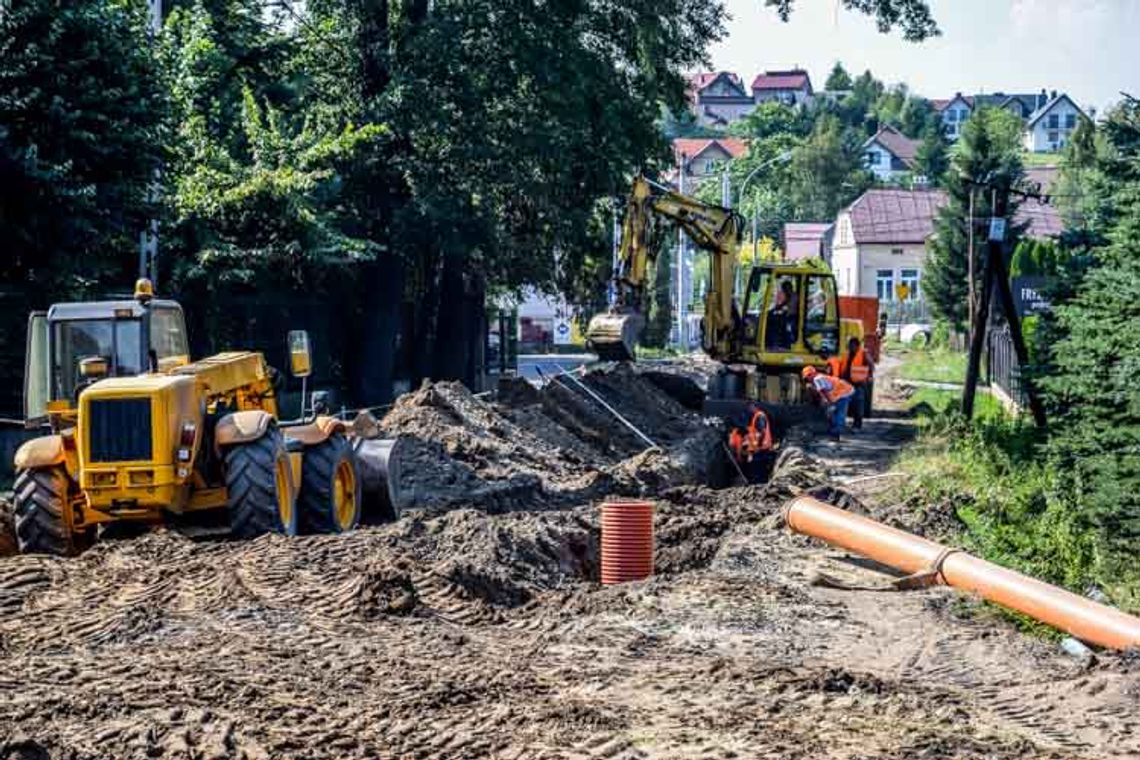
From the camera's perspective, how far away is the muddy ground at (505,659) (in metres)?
8.23

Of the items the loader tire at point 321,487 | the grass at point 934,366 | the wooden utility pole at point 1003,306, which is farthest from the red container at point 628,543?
the grass at point 934,366

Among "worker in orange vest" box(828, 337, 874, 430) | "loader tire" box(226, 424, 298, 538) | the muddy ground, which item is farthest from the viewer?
"worker in orange vest" box(828, 337, 874, 430)

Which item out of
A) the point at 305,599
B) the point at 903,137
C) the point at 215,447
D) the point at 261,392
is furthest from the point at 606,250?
the point at 903,137

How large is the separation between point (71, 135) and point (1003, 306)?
15847 mm

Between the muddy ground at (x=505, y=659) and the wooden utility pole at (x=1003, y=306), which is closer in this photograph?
the muddy ground at (x=505, y=659)

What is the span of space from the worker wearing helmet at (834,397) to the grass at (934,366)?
22187mm

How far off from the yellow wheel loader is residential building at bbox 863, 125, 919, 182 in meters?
158

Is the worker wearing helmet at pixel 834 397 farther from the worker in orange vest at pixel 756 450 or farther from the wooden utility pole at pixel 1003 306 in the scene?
the wooden utility pole at pixel 1003 306

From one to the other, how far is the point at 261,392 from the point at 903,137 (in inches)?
6989

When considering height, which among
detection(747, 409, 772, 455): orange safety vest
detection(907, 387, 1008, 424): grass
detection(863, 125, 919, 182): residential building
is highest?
detection(863, 125, 919, 182): residential building

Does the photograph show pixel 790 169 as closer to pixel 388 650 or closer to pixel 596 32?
pixel 596 32

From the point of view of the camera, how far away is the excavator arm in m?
29.3

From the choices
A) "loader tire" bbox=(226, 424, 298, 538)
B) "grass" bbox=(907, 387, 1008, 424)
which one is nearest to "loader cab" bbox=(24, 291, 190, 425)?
"loader tire" bbox=(226, 424, 298, 538)

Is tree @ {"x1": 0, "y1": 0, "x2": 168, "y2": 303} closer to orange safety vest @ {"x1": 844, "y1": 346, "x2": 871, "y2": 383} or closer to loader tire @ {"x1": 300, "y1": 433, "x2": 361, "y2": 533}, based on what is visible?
loader tire @ {"x1": 300, "y1": 433, "x2": 361, "y2": 533}
